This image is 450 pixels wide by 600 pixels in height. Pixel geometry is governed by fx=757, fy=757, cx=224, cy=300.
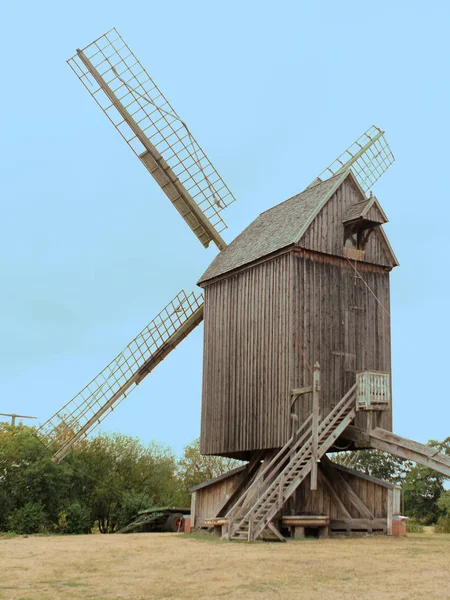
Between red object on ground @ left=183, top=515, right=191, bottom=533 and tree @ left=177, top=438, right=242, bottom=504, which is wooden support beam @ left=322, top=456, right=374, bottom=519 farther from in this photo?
tree @ left=177, top=438, right=242, bottom=504

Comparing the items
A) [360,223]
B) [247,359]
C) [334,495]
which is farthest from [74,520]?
[360,223]

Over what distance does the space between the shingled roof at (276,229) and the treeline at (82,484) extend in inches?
397

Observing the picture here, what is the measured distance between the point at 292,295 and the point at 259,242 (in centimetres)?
331

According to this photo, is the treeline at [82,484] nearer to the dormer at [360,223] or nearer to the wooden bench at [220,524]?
the wooden bench at [220,524]

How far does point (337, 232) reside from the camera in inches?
934

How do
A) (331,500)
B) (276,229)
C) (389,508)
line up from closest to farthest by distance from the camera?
(389,508) < (331,500) < (276,229)

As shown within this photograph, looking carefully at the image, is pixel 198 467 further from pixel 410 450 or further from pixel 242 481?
pixel 410 450

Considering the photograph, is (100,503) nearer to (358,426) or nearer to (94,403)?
(94,403)

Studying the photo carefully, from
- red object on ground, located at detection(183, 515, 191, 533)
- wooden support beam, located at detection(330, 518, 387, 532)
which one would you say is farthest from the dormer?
red object on ground, located at detection(183, 515, 191, 533)

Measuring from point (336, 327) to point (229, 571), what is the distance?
37.9 feet

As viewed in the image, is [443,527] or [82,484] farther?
[82,484]

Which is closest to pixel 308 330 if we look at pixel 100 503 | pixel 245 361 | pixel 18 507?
pixel 245 361

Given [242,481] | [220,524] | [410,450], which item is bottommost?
[220,524]

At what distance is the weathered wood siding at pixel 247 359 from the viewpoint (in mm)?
22250
